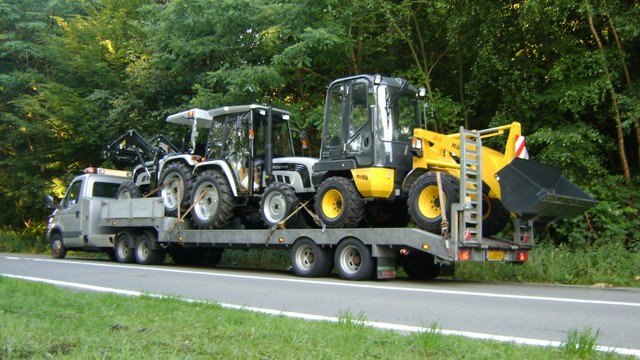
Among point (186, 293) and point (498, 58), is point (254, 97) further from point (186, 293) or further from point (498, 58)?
point (186, 293)

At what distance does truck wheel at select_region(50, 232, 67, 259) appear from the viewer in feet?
65.4

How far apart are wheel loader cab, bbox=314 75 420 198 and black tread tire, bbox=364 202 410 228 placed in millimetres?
1389

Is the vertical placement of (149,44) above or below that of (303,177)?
above

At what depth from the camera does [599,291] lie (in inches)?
424

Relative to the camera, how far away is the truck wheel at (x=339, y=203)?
12125 millimetres

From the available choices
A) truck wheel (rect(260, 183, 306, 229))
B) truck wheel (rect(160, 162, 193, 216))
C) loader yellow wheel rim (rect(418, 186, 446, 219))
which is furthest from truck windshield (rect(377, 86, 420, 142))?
truck wheel (rect(160, 162, 193, 216))

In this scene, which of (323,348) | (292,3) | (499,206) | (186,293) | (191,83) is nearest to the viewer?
(323,348)

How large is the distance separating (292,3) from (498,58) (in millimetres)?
5655

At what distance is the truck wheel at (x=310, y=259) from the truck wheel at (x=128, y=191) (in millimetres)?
6426

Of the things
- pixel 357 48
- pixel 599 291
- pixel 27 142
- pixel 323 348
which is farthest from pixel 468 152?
pixel 27 142

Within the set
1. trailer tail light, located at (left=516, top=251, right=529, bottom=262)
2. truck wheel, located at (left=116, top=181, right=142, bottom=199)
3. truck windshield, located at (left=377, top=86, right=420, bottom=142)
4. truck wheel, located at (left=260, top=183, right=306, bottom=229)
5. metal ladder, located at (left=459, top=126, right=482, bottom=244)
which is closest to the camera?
metal ladder, located at (left=459, top=126, right=482, bottom=244)

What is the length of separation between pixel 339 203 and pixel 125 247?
754 cm

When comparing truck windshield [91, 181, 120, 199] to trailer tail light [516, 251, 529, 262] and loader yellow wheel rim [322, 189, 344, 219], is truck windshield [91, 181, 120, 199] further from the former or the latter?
trailer tail light [516, 251, 529, 262]

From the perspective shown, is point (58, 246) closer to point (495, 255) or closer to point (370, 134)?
point (370, 134)
